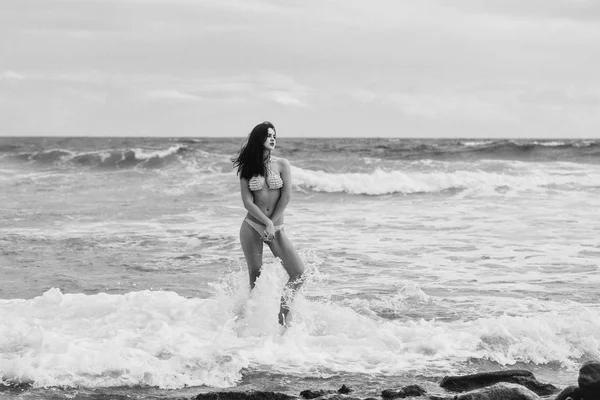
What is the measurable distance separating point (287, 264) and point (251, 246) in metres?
0.39

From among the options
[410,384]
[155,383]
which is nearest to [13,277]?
[155,383]

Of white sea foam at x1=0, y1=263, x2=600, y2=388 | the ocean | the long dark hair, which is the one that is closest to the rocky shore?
the ocean

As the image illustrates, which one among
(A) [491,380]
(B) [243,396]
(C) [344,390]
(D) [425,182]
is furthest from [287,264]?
(D) [425,182]

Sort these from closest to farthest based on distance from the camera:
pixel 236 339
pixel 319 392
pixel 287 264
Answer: pixel 319 392
pixel 236 339
pixel 287 264

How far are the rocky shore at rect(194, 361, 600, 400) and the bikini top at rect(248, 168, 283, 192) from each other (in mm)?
2104

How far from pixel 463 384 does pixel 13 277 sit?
7.17m

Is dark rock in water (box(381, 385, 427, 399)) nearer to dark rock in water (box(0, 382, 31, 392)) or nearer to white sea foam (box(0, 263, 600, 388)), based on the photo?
white sea foam (box(0, 263, 600, 388))

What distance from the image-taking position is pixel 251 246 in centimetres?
771

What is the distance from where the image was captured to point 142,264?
1227cm

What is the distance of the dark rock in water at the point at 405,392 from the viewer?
20.0ft

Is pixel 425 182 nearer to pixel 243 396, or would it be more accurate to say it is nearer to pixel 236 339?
pixel 236 339

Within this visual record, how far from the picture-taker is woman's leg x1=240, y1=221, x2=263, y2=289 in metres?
7.68

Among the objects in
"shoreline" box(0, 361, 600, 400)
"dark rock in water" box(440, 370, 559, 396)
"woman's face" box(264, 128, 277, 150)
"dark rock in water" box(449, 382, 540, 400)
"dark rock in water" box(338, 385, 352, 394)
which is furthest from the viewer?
"woman's face" box(264, 128, 277, 150)

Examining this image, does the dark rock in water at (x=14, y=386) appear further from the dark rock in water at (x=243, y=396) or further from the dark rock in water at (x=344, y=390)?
the dark rock in water at (x=344, y=390)
